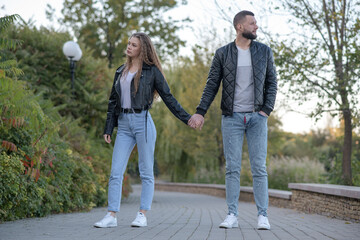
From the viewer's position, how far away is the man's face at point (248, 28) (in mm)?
5512

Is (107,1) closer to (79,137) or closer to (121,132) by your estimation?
(79,137)

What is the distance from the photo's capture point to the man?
5.46 meters

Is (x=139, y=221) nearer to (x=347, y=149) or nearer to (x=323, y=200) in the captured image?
(x=323, y=200)

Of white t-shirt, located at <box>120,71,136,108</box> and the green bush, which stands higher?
white t-shirt, located at <box>120,71,136,108</box>

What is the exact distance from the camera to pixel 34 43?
42.5 ft

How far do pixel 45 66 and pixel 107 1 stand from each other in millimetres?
10493

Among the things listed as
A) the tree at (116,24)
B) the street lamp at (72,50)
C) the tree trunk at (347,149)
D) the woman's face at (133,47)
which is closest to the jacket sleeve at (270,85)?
the woman's face at (133,47)

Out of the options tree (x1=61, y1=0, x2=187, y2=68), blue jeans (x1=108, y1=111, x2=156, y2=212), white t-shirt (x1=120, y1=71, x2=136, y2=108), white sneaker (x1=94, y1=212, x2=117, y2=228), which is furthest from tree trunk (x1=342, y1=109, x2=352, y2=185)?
tree (x1=61, y1=0, x2=187, y2=68)

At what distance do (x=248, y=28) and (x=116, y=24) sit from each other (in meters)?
17.8

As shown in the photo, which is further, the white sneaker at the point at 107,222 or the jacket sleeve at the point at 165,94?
the jacket sleeve at the point at 165,94

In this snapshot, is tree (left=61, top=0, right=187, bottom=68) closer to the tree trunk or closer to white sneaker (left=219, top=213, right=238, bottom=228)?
the tree trunk

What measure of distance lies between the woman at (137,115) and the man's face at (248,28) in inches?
42.0

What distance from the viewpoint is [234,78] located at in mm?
5504

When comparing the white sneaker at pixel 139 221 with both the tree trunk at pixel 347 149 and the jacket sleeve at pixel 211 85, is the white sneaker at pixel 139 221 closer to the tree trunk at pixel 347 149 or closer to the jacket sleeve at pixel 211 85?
the jacket sleeve at pixel 211 85
